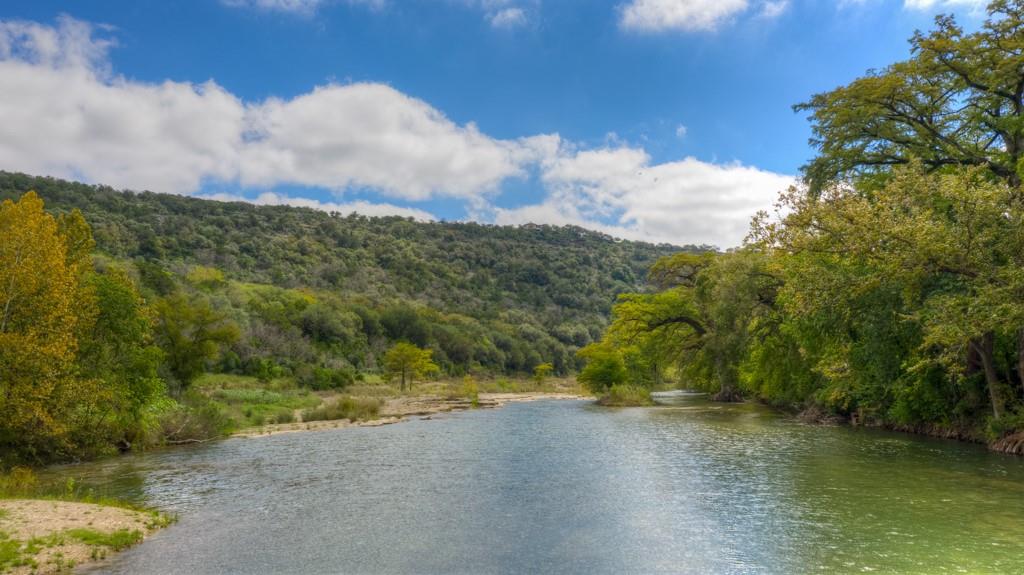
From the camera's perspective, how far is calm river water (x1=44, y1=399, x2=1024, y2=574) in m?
11.3

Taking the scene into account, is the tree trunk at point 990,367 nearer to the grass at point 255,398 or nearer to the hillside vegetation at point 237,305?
the hillside vegetation at point 237,305

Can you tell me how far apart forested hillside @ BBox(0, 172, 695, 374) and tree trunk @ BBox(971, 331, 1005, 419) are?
5777 centimetres

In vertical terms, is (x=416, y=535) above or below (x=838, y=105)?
below

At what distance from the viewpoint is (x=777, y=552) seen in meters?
11.4

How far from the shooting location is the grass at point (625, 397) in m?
Answer: 52.1

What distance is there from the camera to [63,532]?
12.3 meters

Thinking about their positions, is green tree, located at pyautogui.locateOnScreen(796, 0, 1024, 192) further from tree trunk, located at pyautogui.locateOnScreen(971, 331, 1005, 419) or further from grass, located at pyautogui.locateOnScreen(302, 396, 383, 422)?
grass, located at pyautogui.locateOnScreen(302, 396, 383, 422)

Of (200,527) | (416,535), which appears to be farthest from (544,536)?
(200,527)

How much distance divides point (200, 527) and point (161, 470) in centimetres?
945

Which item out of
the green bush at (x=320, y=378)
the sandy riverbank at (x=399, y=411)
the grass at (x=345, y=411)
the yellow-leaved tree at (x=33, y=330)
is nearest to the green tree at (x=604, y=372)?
the sandy riverbank at (x=399, y=411)

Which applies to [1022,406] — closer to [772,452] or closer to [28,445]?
[772,452]

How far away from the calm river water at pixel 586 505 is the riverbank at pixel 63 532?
66 centimetres

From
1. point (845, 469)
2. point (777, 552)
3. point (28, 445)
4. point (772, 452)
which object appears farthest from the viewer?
point (772, 452)

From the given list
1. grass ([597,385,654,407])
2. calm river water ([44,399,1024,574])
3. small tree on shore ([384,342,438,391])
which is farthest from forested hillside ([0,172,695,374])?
calm river water ([44,399,1024,574])
